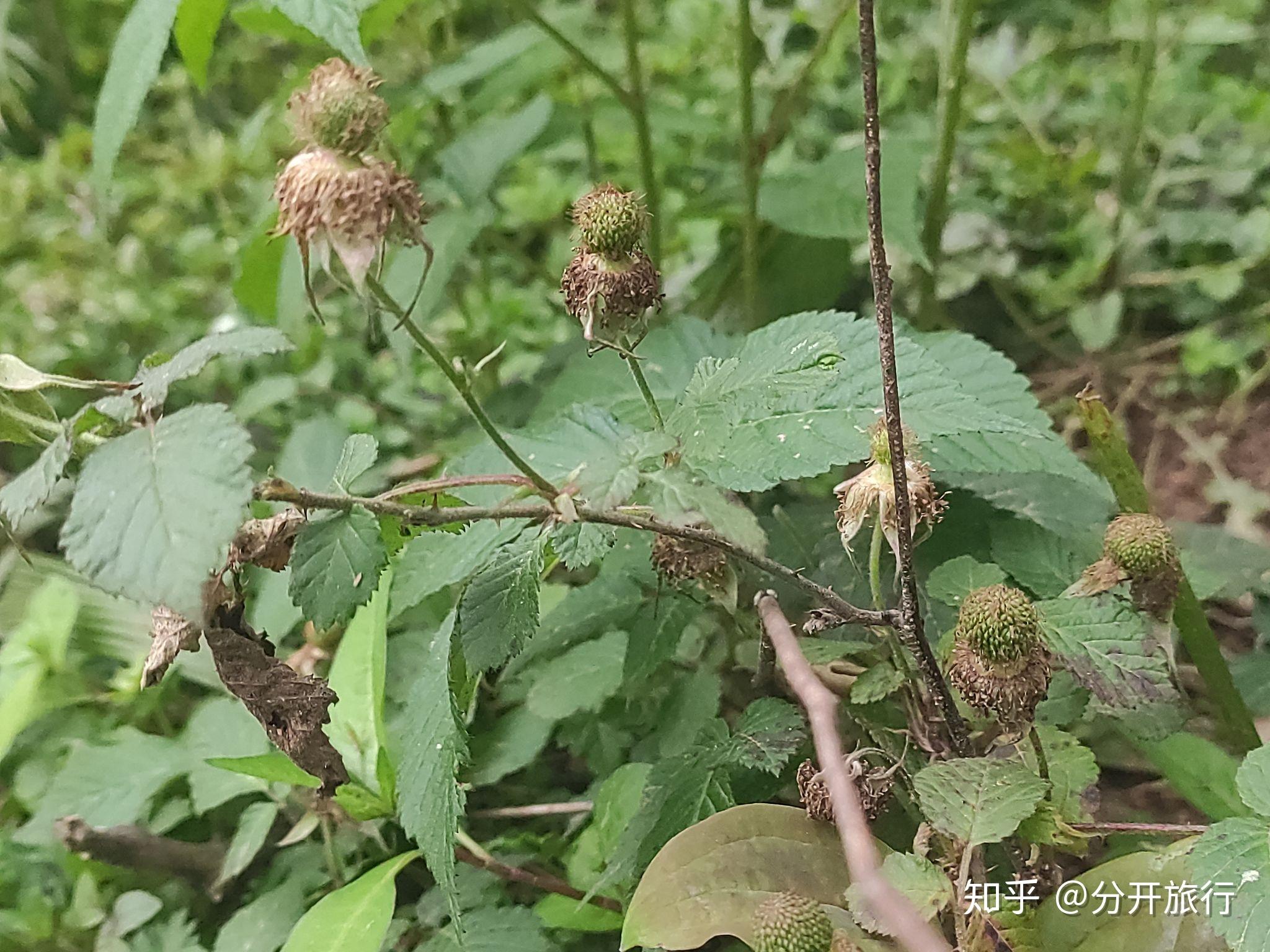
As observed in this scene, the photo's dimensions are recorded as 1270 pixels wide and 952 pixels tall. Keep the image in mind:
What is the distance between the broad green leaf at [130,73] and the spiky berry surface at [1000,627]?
0.64 m

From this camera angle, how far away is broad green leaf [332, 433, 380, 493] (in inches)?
16.6

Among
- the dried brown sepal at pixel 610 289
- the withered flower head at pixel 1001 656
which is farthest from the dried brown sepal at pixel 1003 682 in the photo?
the dried brown sepal at pixel 610 289

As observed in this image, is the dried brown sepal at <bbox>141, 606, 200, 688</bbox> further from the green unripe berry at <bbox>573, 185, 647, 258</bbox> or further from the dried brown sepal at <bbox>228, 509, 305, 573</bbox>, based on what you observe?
the green unripe berry at <bbox>573, 185, 647, 258</bbox>

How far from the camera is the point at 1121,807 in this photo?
641mm

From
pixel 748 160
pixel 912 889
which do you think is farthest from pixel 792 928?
pixel 748 160

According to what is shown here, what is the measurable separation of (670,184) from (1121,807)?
3.38 feet

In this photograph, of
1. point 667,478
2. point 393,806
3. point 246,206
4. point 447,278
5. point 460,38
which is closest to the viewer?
point 667,478

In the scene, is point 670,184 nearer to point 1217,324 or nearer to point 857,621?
point 1217,324

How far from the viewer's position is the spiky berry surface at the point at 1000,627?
0.38m

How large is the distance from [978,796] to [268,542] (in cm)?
33

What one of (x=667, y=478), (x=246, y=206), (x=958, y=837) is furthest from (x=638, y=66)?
(x=246, y=206)

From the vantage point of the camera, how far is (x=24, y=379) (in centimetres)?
37

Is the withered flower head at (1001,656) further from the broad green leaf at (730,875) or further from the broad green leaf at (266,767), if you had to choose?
the broad green leaf at (266,767)

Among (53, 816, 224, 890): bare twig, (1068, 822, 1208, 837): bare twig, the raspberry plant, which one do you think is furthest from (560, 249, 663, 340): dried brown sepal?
(53, 816, 224, 890): bare twig
